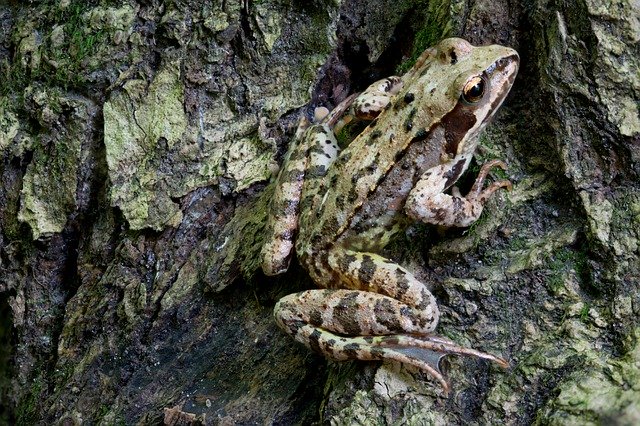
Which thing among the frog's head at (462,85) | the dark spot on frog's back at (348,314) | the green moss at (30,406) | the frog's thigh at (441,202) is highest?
the frog's head at (462,85)

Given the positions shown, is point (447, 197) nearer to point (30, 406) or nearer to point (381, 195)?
point (381, 195)

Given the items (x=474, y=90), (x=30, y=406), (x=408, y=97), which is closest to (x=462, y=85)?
(x=474, y=90)

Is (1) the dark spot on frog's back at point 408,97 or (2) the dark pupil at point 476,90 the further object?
(1) the dark spot on frog's back at point 408,97

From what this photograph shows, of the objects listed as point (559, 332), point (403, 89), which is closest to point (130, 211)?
point (403, 89)

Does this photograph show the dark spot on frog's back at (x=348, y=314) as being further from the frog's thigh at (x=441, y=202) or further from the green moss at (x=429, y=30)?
the green moss at (x=429, y=30)

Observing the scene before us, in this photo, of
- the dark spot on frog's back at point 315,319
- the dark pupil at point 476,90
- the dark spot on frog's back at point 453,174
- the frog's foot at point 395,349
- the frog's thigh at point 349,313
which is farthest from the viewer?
the dark spot on frog's back at point 453,174

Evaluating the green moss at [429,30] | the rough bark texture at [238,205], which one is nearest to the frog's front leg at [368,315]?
the rough bark texture at [238,205]

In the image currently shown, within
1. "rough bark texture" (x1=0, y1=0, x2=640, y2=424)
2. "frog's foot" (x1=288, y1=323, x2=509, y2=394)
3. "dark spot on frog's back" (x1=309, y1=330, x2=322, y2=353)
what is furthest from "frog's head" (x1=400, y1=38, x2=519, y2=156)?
"dark spot on frog's back" (x1=309, y1=330, x2=322, y2=353)
